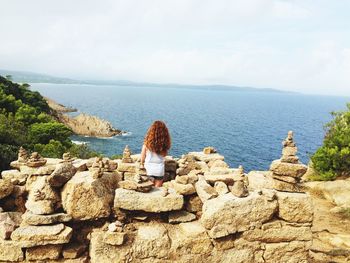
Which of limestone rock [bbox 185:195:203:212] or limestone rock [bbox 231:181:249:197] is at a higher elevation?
limestone rock [bbox 231:181:249:197]

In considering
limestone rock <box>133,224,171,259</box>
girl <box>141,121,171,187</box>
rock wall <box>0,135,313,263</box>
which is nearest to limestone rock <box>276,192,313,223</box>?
rock wall <box>0,135,313,263</box>

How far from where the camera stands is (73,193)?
7609 millimetres

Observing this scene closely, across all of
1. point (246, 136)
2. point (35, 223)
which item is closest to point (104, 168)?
point (35, 223)

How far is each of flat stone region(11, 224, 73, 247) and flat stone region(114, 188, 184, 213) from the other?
1.37 meters

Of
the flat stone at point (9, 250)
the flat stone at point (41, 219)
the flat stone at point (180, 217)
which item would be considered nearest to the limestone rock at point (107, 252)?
the flat stone at point (41, 219)

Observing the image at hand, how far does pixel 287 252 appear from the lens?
25.9ft

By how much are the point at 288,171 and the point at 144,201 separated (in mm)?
3948

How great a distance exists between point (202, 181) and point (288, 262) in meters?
2.98

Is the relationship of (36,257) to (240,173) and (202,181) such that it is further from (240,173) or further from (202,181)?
(240,173)

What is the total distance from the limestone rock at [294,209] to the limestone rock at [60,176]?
5.49m

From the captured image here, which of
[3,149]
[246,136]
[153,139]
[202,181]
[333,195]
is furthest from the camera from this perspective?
[246,136]

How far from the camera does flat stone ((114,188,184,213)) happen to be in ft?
25.1

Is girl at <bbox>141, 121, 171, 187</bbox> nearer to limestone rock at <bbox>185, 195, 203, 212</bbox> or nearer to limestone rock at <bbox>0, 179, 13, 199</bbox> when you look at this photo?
limestone rock at <bbox>185, 195, 203, 212</bbox>

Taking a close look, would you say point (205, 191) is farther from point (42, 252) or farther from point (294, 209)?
point (42, 252)
